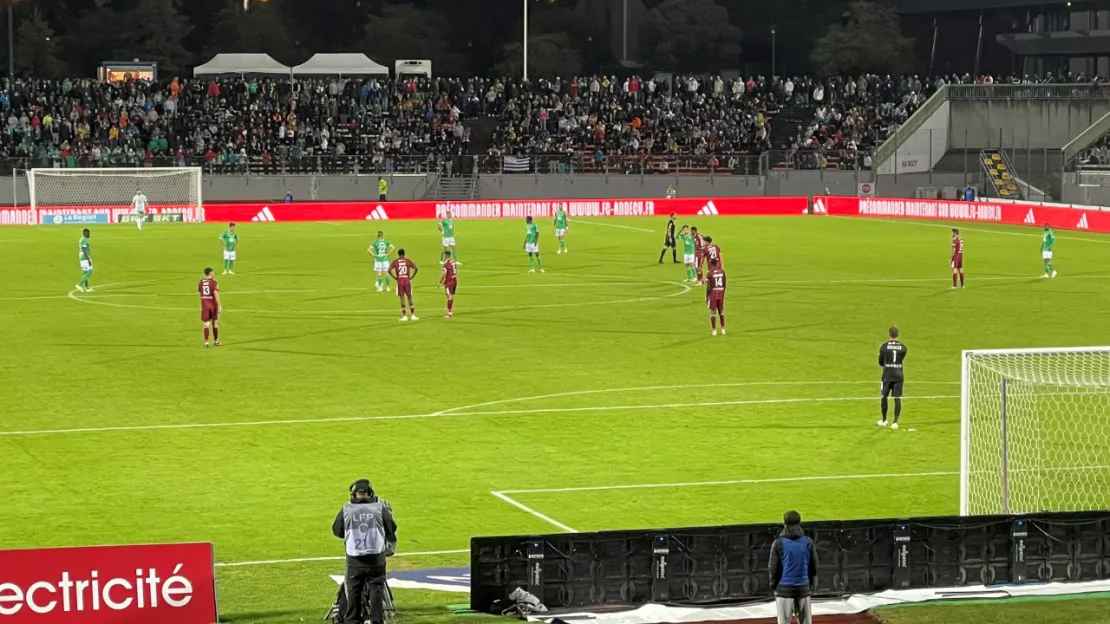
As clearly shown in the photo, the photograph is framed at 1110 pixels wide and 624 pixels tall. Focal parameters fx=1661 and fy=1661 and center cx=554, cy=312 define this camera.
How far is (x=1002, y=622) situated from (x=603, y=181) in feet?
234

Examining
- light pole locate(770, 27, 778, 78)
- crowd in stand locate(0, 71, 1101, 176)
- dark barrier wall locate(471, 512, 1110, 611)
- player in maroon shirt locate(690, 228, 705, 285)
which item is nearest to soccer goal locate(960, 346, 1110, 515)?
dark barrier wall locate(471, 512, 1110, 611)

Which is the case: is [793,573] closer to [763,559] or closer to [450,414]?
[763,559]

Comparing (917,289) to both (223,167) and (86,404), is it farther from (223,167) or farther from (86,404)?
(223,167)

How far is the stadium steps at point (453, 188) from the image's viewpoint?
8506 cm

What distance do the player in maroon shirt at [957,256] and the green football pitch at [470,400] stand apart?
654 mm

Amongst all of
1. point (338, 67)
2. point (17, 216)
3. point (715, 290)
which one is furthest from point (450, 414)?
point (338, 67)

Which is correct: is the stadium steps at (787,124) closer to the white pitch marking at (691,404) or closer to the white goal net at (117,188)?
the white goal net at (117,188)

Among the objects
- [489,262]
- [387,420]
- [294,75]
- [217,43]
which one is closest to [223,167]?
[294,75]

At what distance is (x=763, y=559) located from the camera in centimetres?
1595

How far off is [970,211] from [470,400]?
2140 inches

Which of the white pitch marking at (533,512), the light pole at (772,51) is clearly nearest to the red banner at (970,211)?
the light pole at (772,51)

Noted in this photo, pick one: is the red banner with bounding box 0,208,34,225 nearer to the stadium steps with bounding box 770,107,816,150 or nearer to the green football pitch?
the green football pitch

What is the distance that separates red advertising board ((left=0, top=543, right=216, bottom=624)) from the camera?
47.4 ft

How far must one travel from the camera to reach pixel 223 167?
269 feet
